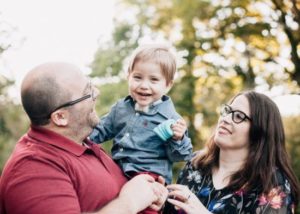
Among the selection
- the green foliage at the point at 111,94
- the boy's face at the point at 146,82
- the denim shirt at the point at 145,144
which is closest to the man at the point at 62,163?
the denim shirt at the point at 145,144

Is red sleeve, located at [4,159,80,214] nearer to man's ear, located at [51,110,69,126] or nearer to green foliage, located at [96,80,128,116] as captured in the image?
man's ear, located at [51,110,69,126]

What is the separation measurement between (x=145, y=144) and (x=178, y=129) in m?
0.25

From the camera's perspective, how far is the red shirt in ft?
8.23

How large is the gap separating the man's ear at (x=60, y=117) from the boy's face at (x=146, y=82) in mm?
587

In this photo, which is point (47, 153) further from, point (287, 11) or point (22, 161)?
point (287, 11)

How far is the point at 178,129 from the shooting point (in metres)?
3.18

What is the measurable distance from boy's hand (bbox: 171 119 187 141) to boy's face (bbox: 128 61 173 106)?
252mm

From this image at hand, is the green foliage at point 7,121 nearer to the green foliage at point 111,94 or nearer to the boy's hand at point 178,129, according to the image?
the green foliage at point 111,94

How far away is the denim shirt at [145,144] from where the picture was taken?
3.24m

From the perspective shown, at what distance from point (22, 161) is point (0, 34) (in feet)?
21.8

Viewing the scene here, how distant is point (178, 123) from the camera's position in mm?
3211

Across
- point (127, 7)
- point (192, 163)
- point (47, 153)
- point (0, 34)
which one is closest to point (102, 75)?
point (127, 7)

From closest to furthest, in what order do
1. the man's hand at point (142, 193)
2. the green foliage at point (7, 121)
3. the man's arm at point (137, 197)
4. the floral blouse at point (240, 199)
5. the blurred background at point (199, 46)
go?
the man's arm at point (137, 197)
the man's hand at point (142, 193)
the floral blouse at point (240, 199)
the green foliage at point (7, 121)
the blurred background at point (199, 46)

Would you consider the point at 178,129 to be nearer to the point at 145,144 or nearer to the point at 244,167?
the point at 145,144
